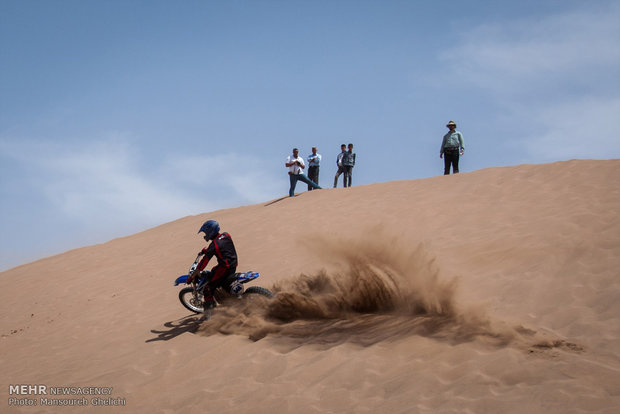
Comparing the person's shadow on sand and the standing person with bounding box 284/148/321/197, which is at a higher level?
the standing person with bounding box 284/148/321/197

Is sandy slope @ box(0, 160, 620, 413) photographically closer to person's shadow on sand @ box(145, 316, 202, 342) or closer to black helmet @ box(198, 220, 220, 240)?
person's shadow on sand @ box(145, 316, 202, 342)

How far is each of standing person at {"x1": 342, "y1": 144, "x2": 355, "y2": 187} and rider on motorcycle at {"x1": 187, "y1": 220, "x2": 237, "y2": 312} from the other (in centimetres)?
944

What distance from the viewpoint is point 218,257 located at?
6.27m

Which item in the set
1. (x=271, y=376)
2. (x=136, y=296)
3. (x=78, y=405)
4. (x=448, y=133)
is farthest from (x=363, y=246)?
(x=448, y=133)

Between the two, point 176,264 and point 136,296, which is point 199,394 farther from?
point 176,264

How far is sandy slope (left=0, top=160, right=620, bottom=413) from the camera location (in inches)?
145

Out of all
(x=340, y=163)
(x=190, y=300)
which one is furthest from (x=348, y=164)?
(x=190, y=300)

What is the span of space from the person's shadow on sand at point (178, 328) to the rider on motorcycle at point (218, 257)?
1.79 ft

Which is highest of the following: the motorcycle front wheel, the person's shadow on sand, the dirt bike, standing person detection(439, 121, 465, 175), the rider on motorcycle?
standing person detection(439, 121, 465, 175)

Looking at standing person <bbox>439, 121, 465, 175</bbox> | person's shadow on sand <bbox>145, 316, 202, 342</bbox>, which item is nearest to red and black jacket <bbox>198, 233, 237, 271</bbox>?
person's shadow on sand <bbox>145, 316, 202, 342</bbox>

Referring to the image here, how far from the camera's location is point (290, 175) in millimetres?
15289

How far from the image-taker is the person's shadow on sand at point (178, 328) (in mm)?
6523

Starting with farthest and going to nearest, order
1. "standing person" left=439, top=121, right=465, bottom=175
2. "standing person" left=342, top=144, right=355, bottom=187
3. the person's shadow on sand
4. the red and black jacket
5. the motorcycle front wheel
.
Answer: "standing person" left=342, top=144, right=355, bottom=187
"standing person" left=439, top=121, right=465, bottom=175
the motorcycle front wheel
the person's shadow on sand
the red and black jacket

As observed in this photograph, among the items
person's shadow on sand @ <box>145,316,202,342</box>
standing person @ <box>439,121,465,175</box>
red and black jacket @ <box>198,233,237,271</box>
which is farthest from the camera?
standing person @ <box>439,121,465,175</box>
